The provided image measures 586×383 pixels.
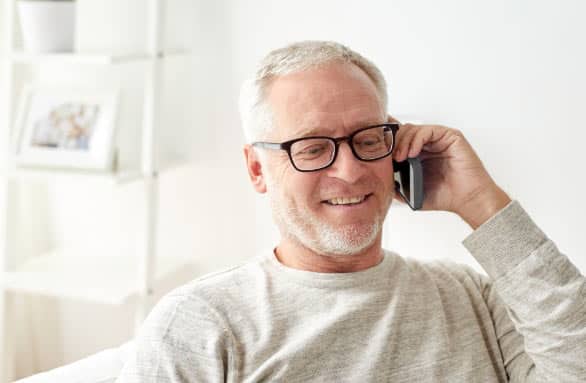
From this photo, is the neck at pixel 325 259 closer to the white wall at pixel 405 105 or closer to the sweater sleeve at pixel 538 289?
the sweater sleeve at pixel 538 289

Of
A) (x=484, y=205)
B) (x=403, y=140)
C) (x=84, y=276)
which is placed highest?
(x=403, y=140)

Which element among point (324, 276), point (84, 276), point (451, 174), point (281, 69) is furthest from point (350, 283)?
point (84, 276)

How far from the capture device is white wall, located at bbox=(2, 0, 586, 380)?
6.65 ft

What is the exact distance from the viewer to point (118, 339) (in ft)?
9.56

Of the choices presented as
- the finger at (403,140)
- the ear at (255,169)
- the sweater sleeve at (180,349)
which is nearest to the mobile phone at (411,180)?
the finger at (403,140)

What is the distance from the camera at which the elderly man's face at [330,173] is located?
142 centimetres

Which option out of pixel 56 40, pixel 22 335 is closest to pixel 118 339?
pixel 22 335

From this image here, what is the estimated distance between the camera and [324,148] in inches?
56.3

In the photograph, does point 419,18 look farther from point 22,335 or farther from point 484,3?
point 22,335

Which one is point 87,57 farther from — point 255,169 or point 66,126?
point 255,169

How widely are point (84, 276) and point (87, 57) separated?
67 centimetres

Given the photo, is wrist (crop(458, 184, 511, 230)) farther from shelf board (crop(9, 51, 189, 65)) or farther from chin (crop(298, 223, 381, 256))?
shelf board (crop(9, 51, 189, 65))

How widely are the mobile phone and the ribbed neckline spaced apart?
14 cm

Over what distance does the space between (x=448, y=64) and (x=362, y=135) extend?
82 cm
